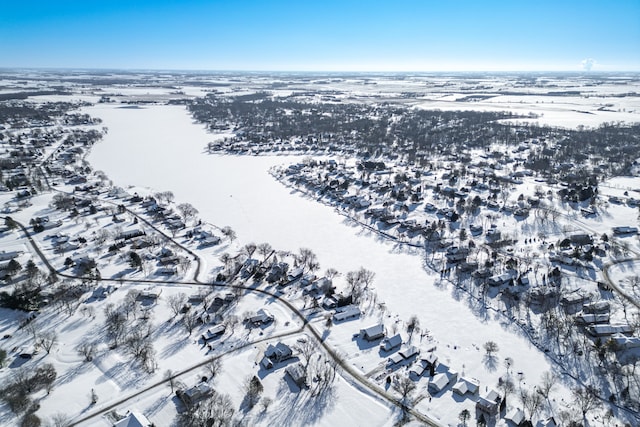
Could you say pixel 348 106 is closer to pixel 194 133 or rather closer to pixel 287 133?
pixel 287 133

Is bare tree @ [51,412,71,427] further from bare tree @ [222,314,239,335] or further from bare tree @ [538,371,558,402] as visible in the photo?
bare tree @ [538,371,558,402]

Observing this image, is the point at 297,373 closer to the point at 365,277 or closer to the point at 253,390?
the point at 253,390

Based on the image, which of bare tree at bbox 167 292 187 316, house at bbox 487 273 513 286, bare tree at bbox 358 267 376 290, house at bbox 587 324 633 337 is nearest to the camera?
house at bbox 587 324 633 337

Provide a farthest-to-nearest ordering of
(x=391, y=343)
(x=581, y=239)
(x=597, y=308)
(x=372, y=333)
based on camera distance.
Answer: (x=581, y=239)
(x=597, y=308)
(x=372, y=333)
(x=391, y=343)

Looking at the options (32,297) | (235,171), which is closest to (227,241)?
(32,297)

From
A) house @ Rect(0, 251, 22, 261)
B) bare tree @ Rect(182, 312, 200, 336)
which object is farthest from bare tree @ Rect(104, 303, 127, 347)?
house @ Rect(0, 251, 22, 261)

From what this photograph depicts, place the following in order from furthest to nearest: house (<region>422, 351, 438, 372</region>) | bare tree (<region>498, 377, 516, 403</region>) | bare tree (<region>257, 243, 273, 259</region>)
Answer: bare tree (<region>257, 243, 273, 259</region>) < house (<region>422, 351, 438, 372</region>) < bare tree (<region>498, 377, 516, 403</region>)

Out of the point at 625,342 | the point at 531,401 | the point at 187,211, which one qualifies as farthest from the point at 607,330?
the point at 187,211
